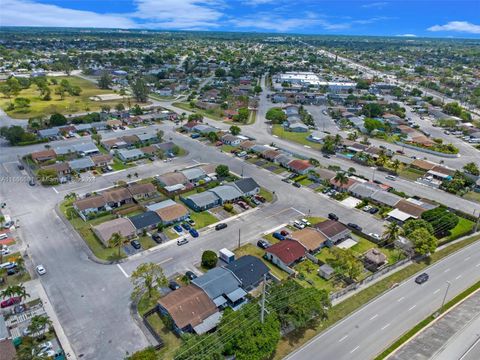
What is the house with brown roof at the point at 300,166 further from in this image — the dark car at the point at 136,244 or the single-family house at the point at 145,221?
the dark car at the point at 136,244

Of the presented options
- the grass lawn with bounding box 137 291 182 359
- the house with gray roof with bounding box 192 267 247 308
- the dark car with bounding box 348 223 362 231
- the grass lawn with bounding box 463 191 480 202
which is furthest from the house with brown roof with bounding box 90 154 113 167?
the grass lawn with bounding box 463 191 480 202

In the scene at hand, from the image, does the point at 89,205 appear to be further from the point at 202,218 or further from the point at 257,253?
the point at 257,253

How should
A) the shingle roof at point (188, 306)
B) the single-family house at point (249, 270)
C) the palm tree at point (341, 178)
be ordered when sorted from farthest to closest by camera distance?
the palm tree at point (341, 178), the single-family house at point (249, 270), the shingle roof at point (188, 306)

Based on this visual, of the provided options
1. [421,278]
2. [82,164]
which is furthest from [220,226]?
[82,164]

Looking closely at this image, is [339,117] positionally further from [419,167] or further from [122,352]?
[122,352]

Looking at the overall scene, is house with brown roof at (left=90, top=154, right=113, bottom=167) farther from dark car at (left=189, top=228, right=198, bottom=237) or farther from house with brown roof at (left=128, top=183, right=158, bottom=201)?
dark car at (left=189, top=228, right=198, bottom=237)

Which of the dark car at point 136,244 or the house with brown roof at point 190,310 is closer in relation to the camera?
the house with brown roof at point 190,310

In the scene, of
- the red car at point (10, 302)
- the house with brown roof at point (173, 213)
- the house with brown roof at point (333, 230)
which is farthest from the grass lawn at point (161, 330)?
the house with brown roof at point (333, 230)
